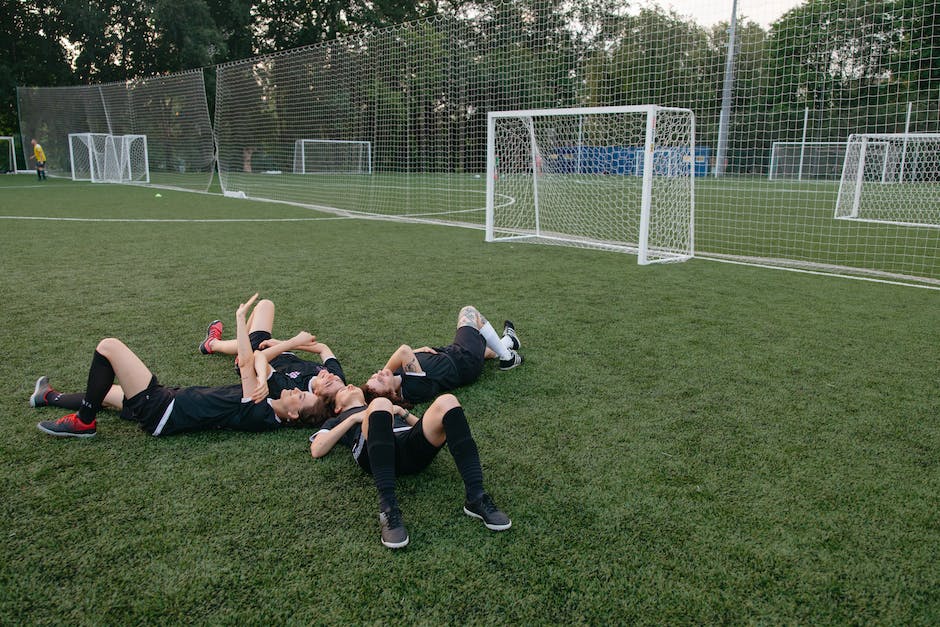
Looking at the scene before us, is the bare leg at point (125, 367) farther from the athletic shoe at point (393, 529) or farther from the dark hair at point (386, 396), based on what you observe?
the athletic shoe at point (393, 529)

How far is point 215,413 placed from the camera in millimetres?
3295

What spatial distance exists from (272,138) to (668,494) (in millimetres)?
17339

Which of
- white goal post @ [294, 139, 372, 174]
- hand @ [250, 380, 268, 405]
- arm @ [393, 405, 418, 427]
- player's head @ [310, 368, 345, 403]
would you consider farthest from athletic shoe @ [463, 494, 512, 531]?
white goal post @ [294, 139, 372, 174]

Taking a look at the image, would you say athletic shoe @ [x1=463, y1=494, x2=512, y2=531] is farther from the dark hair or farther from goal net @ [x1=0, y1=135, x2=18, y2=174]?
goal net @ [x1=0, y1=135, x2=18, y2=174]

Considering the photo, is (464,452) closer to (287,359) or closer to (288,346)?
(288,346)

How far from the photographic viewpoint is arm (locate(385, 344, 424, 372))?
3680mm

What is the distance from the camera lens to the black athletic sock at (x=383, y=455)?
99.7 inches

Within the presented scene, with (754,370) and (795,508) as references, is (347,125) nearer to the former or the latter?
(754,370)

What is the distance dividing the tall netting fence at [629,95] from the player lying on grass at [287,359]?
682 cm

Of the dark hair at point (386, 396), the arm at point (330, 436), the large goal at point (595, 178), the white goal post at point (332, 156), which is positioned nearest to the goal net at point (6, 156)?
the white goal post at point (332, 156)

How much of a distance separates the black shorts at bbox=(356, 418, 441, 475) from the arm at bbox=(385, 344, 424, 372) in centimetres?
83

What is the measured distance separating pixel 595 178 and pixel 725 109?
2.88m

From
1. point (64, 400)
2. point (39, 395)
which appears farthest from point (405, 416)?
point (39, 395)

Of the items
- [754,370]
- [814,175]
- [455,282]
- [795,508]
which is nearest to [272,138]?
[455,282]
